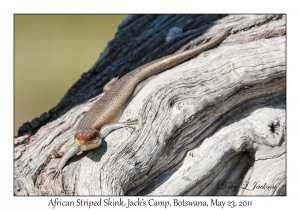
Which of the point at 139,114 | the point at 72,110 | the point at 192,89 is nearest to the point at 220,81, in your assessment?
the point at 192,89

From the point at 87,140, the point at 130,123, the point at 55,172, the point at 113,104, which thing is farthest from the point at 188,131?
the point at 55,172

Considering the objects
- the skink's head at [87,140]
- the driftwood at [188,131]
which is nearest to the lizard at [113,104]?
the skink's head at [87,140]

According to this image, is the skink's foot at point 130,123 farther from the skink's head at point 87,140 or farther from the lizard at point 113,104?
the skink's head at point 87,140

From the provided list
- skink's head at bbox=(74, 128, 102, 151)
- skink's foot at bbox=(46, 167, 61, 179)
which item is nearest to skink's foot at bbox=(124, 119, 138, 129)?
skink's head at bbox=(74, 128, 102, 151)

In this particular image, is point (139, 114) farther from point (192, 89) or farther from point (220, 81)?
point (220, 81)

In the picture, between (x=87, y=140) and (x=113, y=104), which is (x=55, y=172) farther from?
(x=113, y=104)
